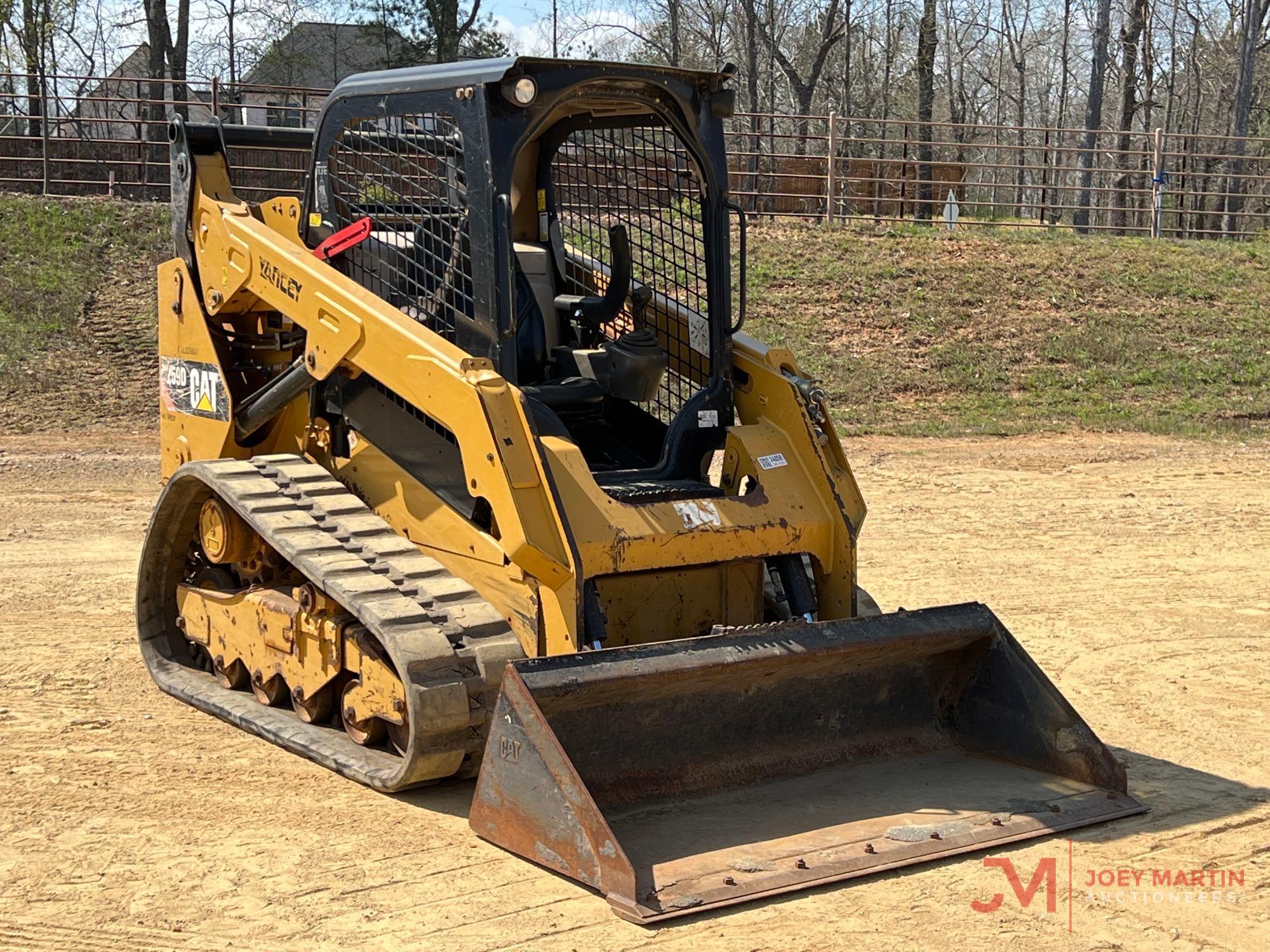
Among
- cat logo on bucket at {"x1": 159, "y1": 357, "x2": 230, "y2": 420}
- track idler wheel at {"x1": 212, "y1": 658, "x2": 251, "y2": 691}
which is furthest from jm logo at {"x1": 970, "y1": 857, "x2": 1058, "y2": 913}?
cat logo on bucket at {"x1": 159, "y1": 357, "x2": 230, "y2": 420}

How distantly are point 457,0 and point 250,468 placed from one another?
2415cm

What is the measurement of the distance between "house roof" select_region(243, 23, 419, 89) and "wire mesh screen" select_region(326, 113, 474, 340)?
1802 cm

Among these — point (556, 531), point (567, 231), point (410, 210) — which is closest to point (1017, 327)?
point (567, 231)

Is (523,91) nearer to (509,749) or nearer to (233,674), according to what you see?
(509,749)

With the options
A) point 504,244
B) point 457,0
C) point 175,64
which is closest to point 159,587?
point 504,244

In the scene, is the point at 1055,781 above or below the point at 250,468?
below

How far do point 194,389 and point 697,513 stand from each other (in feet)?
9.24

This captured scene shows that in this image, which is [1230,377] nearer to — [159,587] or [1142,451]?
[1142,451]

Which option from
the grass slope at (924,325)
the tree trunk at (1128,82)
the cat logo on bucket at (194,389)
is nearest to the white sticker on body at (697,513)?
the cat logo on bucket at (194,389)

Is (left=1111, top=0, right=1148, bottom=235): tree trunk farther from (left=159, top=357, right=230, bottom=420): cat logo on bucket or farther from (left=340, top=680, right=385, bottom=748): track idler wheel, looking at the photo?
(left=340, top=680, right=385, bottom=748): track idler wheel

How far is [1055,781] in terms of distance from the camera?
545 cm

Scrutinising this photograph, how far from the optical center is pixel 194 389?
23.5 ft

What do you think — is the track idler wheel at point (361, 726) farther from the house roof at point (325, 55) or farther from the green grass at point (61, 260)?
the house roof at point (325, 55)

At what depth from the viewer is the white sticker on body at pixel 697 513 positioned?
18.5ft
